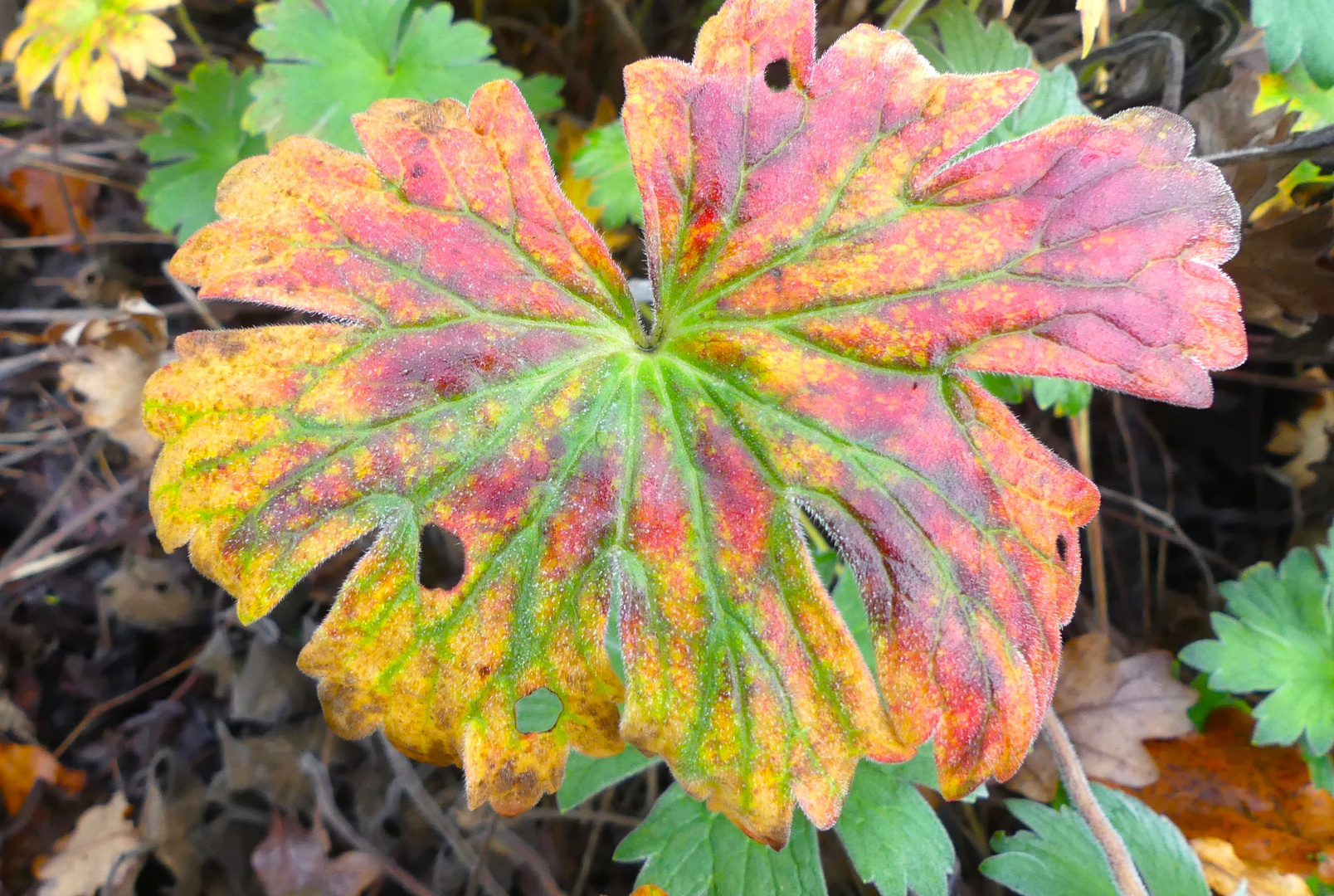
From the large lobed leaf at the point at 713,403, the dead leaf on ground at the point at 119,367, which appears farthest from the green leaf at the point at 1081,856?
the dead leaf on ground at the point at 119,367

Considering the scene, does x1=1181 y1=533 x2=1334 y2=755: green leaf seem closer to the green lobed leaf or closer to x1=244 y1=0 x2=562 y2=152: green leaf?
the green lobed leaf

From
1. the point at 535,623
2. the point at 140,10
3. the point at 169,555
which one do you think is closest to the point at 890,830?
the point at 535,623

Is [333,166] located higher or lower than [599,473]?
higher

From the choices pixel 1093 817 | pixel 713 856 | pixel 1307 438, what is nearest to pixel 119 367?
pixel 713 856

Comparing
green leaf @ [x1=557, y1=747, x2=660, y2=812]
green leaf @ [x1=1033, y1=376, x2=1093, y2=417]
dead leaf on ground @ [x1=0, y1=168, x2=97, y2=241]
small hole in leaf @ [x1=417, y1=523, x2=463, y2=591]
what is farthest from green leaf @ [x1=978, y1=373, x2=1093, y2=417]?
dead leaf on ground @ [x1=0, y1=168, x2=97, y2=241]

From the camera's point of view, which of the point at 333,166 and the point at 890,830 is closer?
the point at 333,166

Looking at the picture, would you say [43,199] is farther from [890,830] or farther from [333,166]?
[890,830]
